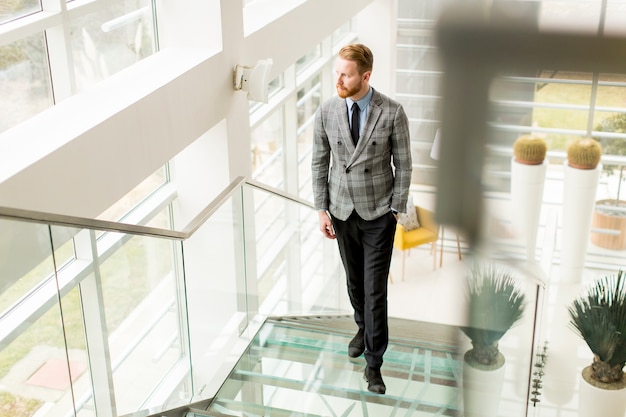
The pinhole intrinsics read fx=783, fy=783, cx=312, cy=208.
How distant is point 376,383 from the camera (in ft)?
13.5

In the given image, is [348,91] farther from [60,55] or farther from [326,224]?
[60,55]

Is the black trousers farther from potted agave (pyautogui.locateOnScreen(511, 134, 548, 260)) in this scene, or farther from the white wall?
potted agave (pyautogui.locateOnScreen(511, 134, 548, 260))

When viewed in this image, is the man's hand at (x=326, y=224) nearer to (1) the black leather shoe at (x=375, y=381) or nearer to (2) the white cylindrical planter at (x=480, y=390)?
(1) the black leather shoe at (x=375, y=381)

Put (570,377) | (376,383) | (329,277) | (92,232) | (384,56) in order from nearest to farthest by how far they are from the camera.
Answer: (570,377) < (92,232) < (376,383) < (329,277) < (384,56)

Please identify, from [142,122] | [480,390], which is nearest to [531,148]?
[480,390]

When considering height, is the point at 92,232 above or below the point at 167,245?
above

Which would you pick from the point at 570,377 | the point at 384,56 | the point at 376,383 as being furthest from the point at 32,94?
the point at 384,56

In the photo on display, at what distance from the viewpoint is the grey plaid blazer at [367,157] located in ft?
11.5

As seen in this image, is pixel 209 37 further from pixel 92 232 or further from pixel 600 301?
pixel 600 301

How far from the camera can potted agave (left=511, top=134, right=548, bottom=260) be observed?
22.3 inches

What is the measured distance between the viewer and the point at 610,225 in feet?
1.86

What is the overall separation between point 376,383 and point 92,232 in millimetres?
1803

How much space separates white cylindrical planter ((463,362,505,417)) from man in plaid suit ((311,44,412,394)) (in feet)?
8.19

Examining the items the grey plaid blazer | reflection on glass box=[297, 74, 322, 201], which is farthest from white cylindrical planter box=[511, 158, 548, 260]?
reflection on glass box=[297, 74, 322, 201]
